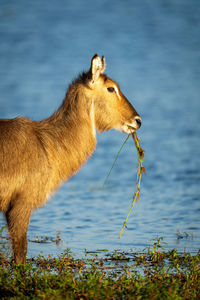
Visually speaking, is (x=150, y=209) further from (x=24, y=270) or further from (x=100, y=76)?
(x=24, y=270)

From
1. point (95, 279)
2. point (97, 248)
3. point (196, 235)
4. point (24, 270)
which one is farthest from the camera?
point (196, 235)

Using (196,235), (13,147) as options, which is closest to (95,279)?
(13,147)

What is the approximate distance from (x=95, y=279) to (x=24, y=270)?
0.71m

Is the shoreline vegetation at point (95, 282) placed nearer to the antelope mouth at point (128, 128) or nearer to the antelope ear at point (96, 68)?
the antelope mouth at point (128, 128)

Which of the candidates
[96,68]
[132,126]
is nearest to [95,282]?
[132,126]

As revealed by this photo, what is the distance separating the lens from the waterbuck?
16.1ft

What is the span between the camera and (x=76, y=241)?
659cm

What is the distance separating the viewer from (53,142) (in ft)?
17.7

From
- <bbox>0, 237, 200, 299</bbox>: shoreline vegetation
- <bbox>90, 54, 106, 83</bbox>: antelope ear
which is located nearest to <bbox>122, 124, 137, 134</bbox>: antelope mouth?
<bbox>90, 54, 106, 83</bbox>: antelope ear

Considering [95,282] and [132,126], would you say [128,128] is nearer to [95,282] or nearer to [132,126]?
[132,126]

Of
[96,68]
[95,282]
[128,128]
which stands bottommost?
[95,282]

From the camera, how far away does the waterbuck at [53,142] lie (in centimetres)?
491

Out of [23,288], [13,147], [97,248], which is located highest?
[13,147]

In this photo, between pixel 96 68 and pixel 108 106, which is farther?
pixel 108 106
